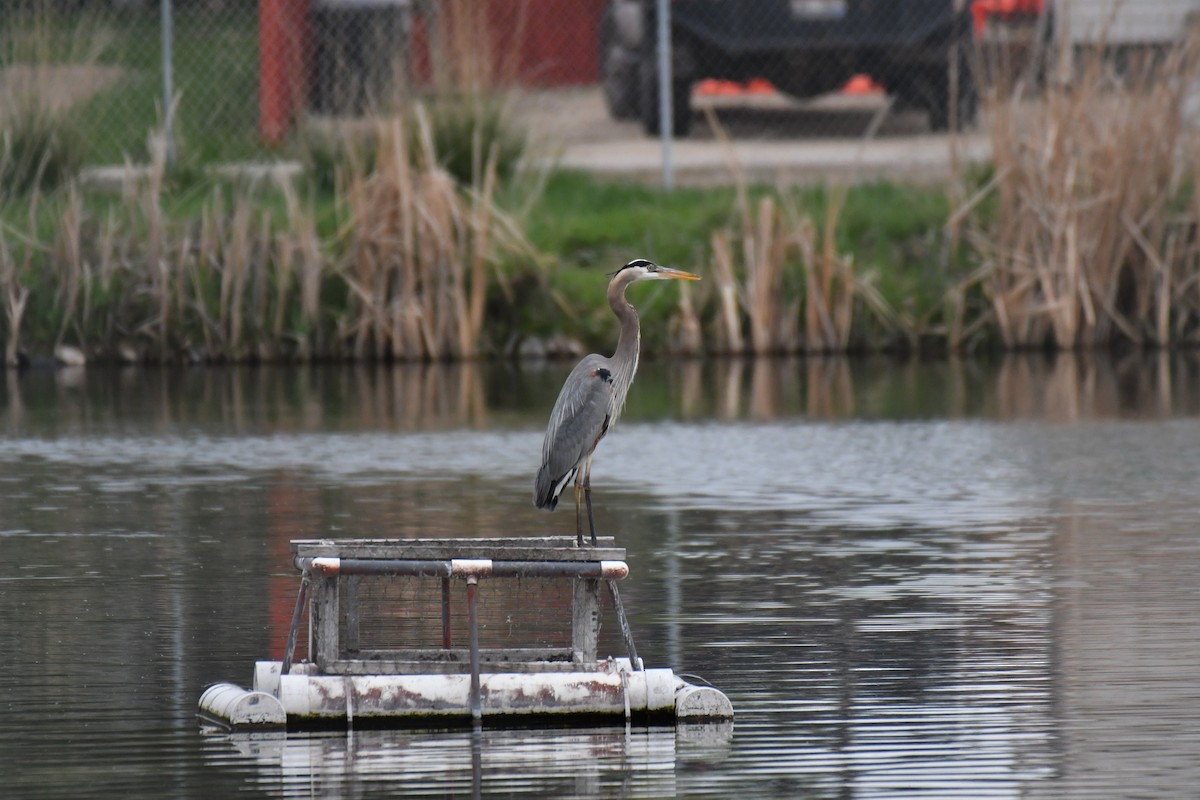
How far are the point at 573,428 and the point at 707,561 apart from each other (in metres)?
2.40

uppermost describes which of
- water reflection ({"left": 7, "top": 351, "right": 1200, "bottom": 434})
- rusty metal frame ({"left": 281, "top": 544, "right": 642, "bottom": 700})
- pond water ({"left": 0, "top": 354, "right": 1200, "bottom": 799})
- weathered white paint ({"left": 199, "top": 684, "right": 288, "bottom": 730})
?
rusty metal frame ({"left": 281, "top": 544, "right": 642, "bottom": 700})

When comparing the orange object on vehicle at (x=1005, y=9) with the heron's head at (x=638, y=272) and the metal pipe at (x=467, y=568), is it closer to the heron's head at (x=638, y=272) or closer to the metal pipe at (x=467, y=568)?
the heron's head at (x=638, y=272)

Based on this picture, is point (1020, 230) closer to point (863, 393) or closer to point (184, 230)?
point (863, 393)

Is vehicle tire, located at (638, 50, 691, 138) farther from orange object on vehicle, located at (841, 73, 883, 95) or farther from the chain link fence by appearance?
orange object on vehicle, located at (841, 73, 883, 95)

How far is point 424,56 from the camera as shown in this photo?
78.4 ft

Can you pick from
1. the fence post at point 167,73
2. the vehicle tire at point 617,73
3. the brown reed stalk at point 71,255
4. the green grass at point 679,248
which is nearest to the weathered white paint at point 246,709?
the brown reed stalk at point 71,255

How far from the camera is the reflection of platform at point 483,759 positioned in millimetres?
7195

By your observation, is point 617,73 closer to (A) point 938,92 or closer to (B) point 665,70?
(B) point 665,70

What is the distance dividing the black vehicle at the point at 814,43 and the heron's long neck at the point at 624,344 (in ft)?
48.6

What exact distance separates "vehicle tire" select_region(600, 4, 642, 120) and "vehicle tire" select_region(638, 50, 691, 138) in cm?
20

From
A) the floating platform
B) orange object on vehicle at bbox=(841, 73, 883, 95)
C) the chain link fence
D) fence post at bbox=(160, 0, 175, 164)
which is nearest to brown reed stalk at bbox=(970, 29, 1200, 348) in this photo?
the chain link fence

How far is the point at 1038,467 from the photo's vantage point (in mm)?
14859

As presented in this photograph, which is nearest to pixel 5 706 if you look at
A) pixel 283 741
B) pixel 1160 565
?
pixel 283 741

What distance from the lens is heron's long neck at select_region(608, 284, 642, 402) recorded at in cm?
947
